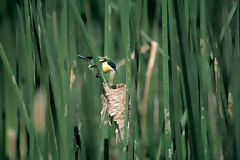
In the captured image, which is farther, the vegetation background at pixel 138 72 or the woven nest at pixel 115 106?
the woven nest at pixel 115 106

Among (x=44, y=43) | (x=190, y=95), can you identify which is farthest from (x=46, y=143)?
(x=190, y=95)

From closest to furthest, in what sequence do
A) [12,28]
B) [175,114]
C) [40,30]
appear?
[175,114] < [40,30] < [12,28]

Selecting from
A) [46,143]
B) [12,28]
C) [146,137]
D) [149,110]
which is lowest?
[46,143]

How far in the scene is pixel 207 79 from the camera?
941 millimetres

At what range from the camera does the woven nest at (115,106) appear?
912 mm

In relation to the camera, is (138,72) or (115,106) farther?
(115,106)

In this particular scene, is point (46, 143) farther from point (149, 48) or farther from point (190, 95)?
point (149, 48)

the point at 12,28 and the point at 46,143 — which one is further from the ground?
the point at 12,28

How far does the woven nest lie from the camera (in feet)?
2.99

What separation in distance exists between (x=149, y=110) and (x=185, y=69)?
0.63 meters

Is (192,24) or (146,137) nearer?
(192,24)

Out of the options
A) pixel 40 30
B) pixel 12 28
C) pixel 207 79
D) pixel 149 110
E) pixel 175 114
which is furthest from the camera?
pixel 149 110

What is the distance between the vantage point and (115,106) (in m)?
0.92

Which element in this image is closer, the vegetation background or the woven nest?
the vegetation background
